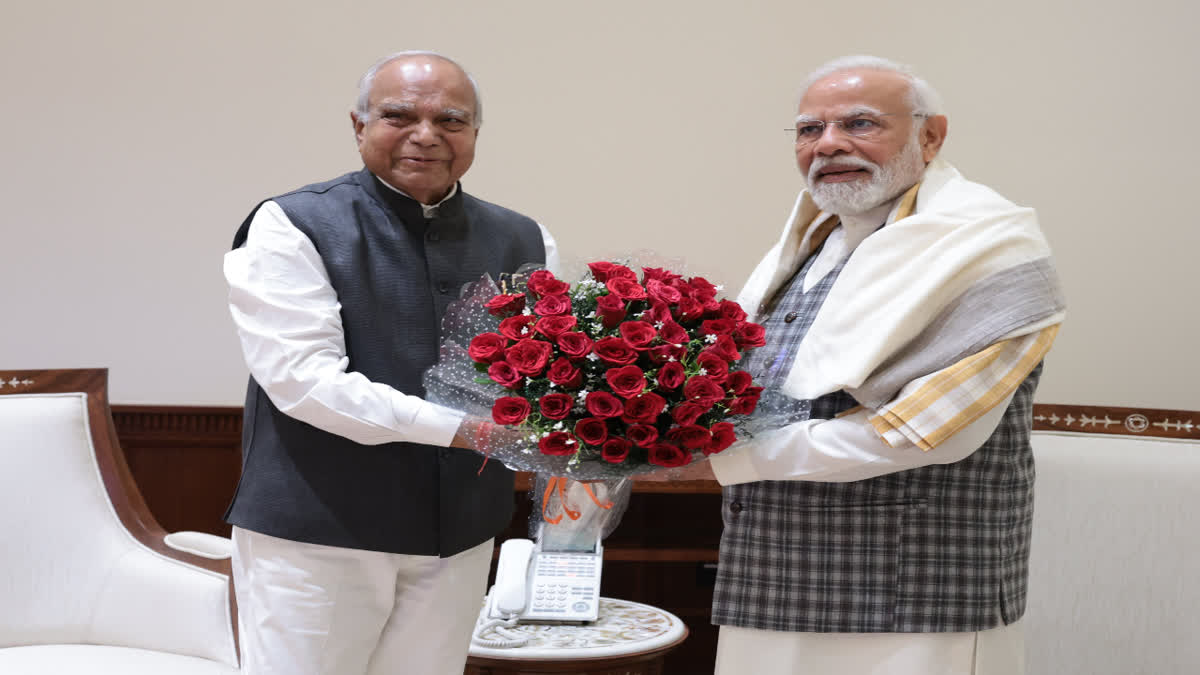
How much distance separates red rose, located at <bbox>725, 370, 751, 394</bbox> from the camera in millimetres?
1810

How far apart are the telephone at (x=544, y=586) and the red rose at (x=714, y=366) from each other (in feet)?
3.61

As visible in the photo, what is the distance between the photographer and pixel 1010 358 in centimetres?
176

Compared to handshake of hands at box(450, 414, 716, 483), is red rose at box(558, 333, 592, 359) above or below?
above

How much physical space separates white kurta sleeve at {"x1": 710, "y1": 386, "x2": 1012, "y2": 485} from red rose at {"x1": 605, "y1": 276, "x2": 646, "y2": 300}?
30cm

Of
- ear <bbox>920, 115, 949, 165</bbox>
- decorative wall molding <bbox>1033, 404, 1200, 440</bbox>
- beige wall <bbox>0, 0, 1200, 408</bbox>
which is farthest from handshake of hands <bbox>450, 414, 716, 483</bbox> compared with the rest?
beige wall <bbox>0, 0, 1200, 408</bbox>

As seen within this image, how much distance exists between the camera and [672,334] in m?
1.80

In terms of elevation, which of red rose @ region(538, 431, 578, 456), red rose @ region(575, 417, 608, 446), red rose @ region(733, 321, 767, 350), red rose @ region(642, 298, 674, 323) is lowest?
red rose @ region(538, 431, 578, 456)

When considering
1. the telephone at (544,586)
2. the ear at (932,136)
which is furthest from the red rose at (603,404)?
the telephone at (544,586)

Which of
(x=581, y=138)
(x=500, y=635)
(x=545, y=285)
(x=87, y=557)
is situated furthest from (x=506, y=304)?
(x=581, y=138)

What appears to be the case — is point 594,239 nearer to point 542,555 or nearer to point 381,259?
point 542,555

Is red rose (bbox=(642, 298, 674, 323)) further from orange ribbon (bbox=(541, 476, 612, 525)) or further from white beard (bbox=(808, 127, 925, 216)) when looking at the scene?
white beard (bbox=(808, 127, 925, 216))

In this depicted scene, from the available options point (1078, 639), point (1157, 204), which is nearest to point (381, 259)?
point (1078, 639)

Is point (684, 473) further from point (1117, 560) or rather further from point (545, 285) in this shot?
point (1117, 560)

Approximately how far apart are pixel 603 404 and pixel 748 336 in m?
0.33
